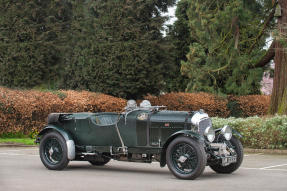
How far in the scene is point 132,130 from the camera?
10.9m

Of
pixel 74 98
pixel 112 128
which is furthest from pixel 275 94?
pixel 112 128

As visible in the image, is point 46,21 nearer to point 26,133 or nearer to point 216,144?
point 26,133

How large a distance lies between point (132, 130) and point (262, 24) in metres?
14.3

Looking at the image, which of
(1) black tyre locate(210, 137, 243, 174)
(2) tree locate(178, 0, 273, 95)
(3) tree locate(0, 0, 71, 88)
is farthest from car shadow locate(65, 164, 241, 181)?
(3) tree locate(0, 0, 71, 88)

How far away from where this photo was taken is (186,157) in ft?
32.6

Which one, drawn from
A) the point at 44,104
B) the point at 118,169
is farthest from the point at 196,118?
the point at 44,104

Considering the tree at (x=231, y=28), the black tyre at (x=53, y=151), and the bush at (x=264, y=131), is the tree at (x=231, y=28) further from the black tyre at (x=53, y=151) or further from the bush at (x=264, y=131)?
the black tyre at (x=53, y=151)

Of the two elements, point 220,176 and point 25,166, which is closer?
point 220,176

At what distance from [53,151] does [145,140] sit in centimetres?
220

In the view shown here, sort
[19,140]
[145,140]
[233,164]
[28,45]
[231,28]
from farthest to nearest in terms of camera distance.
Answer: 1. [28,45]
2. [231,28]
3. [19,140]
4. [233,164]
5. [145,140]

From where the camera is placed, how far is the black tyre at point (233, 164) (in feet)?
36.1

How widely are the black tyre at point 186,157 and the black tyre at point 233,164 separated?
4.46ft

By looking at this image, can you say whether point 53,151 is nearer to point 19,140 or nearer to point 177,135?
point 177,135

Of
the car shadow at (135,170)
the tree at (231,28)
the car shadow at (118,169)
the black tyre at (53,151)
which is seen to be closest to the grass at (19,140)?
the car shadow at (135,170)
